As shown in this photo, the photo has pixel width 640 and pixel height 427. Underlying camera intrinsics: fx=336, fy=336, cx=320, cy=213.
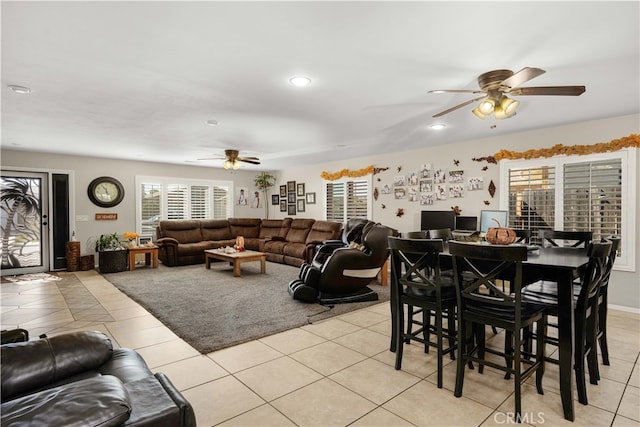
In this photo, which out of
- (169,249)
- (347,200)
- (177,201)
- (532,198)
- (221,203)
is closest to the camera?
(532,198)

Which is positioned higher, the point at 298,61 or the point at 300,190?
the point at 298,61

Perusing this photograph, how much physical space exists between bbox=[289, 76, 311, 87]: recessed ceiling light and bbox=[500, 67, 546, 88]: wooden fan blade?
1601 mm

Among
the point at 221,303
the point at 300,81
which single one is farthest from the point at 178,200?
the point at 300,81

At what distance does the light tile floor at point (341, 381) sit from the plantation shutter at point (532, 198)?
4.88 feet

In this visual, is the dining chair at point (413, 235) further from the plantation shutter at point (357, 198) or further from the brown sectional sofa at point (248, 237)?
the plantation shutter at point (357, 198)

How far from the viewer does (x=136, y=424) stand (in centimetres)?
102

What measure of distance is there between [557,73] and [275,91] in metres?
2.48

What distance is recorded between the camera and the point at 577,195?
14.8 feet

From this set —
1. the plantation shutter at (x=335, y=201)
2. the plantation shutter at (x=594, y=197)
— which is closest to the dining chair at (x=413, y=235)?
the plantation shutter at (x=594, y=197)

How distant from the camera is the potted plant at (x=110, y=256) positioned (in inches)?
261

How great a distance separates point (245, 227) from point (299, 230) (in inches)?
68.8

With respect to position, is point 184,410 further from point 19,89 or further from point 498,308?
point 19,89

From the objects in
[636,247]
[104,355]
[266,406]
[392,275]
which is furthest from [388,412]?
[636,247]

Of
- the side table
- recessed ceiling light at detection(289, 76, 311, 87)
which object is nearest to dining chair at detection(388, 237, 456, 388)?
recessed ceiling light at detection(289, 76, 311, 87)
